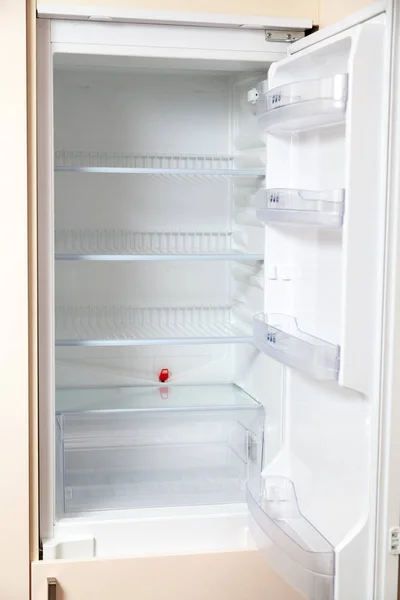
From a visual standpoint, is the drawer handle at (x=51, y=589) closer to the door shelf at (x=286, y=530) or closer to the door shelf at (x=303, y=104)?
the door shelf at (x=286, y=530)

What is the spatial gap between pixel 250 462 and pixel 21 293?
945 mm

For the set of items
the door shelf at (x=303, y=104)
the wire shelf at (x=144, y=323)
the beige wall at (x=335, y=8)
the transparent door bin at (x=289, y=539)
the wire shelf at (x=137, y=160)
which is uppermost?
the beige wall at (x=335, y=8)

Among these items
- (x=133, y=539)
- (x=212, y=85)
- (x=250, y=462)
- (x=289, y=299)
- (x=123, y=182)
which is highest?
(x=212, y=85)

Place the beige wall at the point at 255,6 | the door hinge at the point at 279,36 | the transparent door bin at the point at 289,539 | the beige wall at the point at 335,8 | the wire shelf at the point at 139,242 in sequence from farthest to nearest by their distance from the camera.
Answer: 1. the wire shelf at the point at 139,242
2. the door hinge at the point at 279,36
3. the beige wall at the point at 255,6
4. the beige wall at the point at 335,8
5. the transparent door bin at the point at 289,539

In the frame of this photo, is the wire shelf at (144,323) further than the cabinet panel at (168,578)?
Yes

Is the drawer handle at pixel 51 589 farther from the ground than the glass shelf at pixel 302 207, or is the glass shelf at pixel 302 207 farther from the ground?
the glass shelf at pixel 302 207

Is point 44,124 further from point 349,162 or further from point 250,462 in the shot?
point 250,462

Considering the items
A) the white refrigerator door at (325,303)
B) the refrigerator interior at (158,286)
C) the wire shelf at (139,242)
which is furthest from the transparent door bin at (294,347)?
the wire shelf at (139,242)

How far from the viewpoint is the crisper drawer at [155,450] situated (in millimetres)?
2736

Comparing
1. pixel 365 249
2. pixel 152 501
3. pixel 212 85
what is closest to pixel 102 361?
pixel 152 501

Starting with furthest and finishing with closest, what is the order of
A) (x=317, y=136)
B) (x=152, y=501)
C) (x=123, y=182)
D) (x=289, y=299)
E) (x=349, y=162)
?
1. (x=123, y=182)
2. (x=152, y=501)
3. (x=289, y=299)
4. (x=317, y=136)
5. (x=349, y=162)

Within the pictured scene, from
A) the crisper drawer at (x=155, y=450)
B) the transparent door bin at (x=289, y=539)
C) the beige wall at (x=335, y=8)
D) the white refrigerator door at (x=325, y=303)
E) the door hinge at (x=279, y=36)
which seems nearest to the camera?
the white refrigerator door at (x=325, y=303)

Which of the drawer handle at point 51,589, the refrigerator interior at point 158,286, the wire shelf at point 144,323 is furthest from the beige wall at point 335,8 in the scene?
the drawer handle at point 51,589

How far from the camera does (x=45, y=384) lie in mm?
2484
